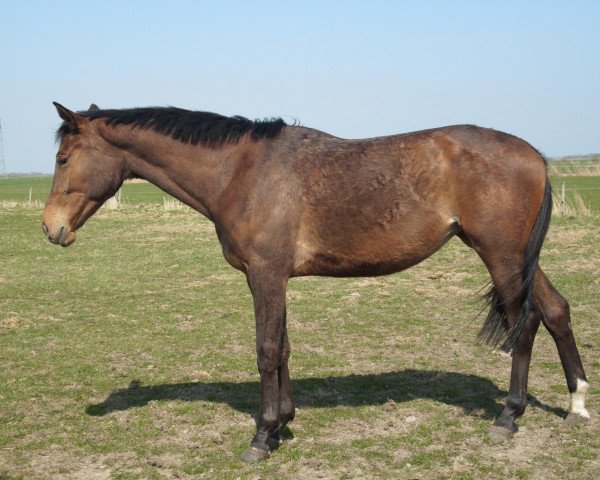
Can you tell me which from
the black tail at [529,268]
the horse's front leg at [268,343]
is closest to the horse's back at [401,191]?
the black tail at [529,268]

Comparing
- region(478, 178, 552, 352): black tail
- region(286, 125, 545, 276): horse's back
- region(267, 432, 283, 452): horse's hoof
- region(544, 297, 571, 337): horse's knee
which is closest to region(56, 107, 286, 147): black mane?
region(286, 125, 545, 276): horse's back

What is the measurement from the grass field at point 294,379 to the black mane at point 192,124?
8.13 ft

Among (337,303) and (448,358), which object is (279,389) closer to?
(448,358)

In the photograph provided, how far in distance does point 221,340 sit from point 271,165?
3692mm

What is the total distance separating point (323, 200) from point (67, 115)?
7.27 ft

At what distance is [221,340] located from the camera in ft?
26.4

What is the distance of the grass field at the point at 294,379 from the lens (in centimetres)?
461

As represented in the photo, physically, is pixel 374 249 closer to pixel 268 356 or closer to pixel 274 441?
pixel 268 356

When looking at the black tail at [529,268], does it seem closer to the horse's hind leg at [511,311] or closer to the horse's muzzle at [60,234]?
the horse's hind leg at [511,311]

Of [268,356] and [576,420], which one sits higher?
[268,356]

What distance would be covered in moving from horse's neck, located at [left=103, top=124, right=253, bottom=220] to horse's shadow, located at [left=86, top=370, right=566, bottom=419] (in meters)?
1.98

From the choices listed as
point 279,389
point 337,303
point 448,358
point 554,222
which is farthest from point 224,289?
point 554,222

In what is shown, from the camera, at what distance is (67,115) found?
5066 mm

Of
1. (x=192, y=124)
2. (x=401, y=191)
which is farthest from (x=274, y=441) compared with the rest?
(x=192, y=124)
